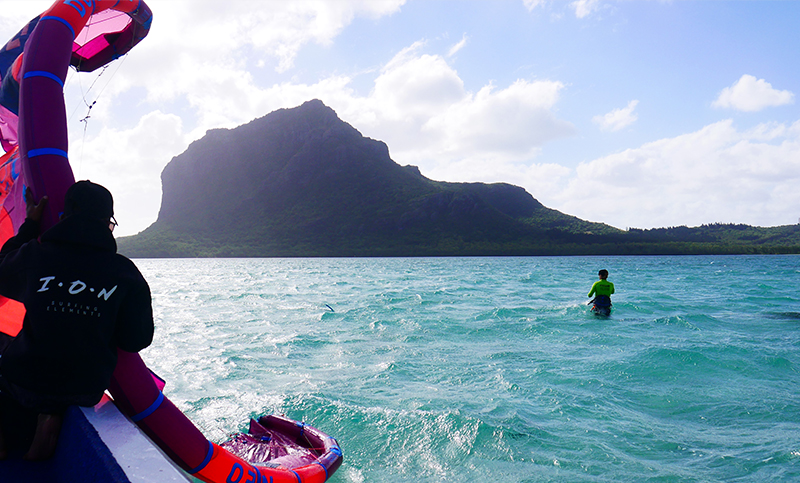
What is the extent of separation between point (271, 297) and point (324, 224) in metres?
135

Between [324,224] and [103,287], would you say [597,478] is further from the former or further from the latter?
[324,224]

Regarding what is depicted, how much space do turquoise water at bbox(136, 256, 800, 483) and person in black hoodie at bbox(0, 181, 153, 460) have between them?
3.84 metres

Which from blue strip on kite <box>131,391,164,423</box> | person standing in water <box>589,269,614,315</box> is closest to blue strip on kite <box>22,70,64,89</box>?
blue strip on kite <box>131,391,164,423</box>

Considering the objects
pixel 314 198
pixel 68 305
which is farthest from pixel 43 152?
pixel 314 198

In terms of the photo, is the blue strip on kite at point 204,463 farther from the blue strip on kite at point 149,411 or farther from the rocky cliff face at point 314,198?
the rocky cliff face at point 314,198

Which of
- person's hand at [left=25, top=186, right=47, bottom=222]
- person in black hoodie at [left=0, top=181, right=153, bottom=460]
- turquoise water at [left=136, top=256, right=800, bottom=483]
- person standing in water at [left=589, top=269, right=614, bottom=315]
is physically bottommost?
turquoise water at [left=136, top=256, right=800, bottom=483]

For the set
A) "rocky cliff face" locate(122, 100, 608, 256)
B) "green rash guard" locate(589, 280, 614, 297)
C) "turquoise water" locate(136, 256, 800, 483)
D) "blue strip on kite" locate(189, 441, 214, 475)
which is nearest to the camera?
"blue strip on kite" locate(189, 441, 214, 475)

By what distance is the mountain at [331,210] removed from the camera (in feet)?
455

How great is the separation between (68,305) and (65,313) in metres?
0.05

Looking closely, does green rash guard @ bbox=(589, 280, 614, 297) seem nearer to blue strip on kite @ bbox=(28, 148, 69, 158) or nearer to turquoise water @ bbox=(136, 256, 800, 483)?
turquoise water @ bbox=(136, 256, 800, 483)

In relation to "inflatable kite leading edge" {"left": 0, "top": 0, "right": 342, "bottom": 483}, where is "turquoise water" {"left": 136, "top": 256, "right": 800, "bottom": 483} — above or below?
below

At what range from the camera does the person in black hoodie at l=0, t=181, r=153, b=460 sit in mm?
2354

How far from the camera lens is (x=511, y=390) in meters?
8.49

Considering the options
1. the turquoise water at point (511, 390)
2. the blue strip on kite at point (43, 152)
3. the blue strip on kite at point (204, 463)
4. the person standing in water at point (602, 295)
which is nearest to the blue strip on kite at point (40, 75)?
Answer: the blue strip on kite at point (43, 152)
